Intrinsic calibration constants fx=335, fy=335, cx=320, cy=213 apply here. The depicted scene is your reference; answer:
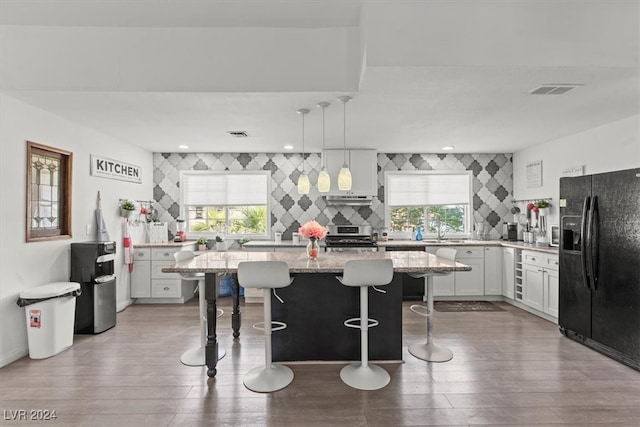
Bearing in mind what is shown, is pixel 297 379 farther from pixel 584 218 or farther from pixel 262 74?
pixel 584 218

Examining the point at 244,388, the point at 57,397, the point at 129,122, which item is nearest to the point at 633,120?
the point at 244,388

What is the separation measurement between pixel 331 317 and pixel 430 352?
1.00 metres

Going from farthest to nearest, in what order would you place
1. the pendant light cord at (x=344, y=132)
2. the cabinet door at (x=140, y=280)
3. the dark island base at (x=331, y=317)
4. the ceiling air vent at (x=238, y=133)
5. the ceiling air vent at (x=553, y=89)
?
1. the cabinet door at (x=140, y=280)
2. the ceiling air vent at (x=238, y=133)
3. the pendant light cord at (x=344, y=132)
4. the dark island base at (x=331, y=317)
5. the ceiling air vent at (x=553, y=89)

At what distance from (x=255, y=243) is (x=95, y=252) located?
2.15 meters

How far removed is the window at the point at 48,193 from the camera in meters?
3.25

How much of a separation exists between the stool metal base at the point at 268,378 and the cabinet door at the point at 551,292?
325cm

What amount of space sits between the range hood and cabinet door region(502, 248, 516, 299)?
2.15 metres

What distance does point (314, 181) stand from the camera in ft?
18.7

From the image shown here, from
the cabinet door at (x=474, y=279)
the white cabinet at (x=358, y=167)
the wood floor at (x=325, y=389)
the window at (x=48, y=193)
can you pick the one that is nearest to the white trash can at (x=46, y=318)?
the wood floor at (x=325, y=389)

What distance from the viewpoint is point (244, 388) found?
2545 mm

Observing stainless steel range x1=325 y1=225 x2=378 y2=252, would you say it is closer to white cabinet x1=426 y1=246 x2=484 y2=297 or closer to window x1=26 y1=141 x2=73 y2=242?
white cabinet x1=426 y1=246 x2=484 y2=297

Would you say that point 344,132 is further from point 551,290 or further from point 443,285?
point 551,290

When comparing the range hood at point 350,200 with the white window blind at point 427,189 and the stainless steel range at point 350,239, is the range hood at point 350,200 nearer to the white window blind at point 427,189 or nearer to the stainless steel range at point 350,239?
the stainless steel range at point 350,239

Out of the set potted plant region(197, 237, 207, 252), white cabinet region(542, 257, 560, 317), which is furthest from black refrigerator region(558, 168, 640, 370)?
potted plant region(197, 237, 207, 252)
